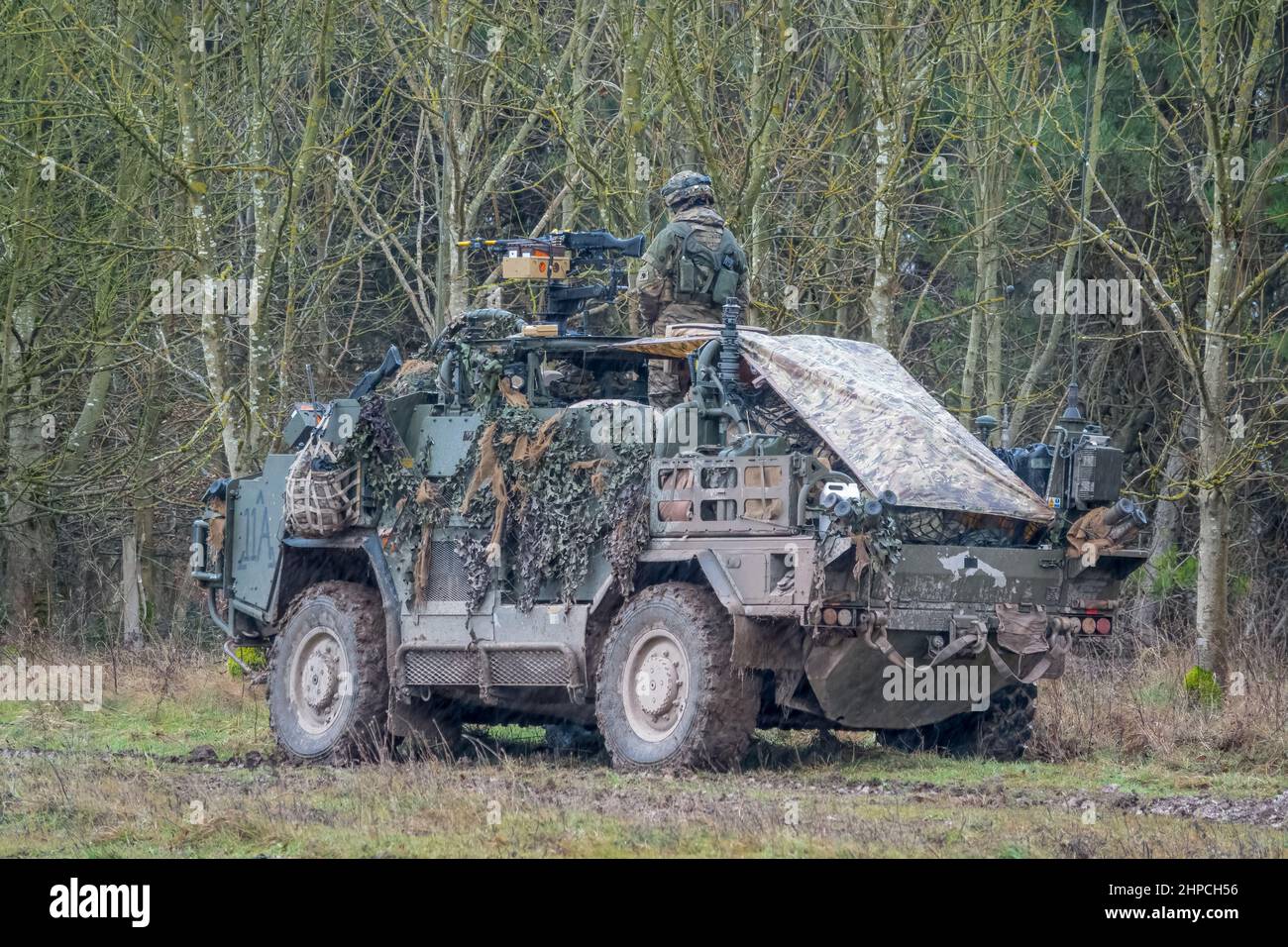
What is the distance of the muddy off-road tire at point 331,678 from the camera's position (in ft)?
45.4

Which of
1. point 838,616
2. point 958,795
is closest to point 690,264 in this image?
point 838,616

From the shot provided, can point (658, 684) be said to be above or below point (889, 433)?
below

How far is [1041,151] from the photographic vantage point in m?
23.7

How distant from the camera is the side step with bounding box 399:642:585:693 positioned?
1267 centimetres

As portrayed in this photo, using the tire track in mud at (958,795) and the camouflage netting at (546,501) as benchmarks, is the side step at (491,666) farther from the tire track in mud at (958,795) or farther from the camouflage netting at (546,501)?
the tire track in mud at (958,795)

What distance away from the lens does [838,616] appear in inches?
440

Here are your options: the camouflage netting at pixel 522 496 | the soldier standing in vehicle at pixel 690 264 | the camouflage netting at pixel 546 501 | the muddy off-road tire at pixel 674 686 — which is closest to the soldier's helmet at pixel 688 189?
the soldier standing in vehicle at pixel 690 264

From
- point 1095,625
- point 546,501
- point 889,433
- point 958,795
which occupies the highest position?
point 889,433

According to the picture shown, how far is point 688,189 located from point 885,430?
8.58ft

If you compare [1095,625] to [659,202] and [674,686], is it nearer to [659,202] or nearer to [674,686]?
[674,686]

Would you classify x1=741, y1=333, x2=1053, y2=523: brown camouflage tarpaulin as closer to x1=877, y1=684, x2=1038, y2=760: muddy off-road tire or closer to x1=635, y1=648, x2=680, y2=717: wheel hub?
x1=877, y1=684, x2=1038, y2=760: muddy off-road tire

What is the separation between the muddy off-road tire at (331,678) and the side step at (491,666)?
0.31 m

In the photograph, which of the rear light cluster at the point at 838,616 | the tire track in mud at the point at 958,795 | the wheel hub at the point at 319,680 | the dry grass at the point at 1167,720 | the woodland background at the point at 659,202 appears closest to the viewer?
the tire track in mud at the point at 958,795

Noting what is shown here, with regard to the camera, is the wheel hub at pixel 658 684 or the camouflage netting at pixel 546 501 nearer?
the wheel hub at pixel 658 684
